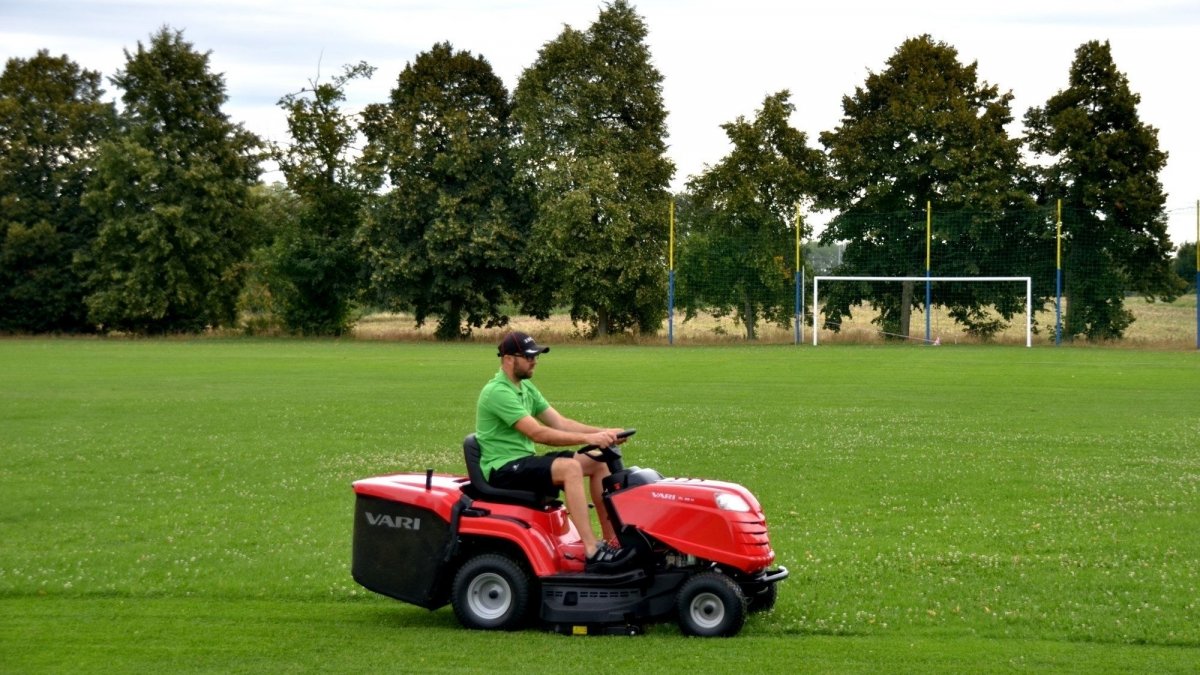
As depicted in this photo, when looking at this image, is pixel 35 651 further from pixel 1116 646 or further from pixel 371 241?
pixel 371 241

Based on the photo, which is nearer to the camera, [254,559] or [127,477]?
[254,559]

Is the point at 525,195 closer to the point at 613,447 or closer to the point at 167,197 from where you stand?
the point at 167,197

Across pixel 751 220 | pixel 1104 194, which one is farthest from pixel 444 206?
pixel 1104 194

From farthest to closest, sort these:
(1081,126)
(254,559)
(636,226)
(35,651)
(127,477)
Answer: (636,226), (1081,126), (127,477), (254,559), (35,651)

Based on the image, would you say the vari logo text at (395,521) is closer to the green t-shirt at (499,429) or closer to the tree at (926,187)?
the green t-shirt at (499,429)

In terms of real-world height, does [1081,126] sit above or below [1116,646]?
above

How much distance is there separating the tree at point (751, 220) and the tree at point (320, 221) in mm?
15344

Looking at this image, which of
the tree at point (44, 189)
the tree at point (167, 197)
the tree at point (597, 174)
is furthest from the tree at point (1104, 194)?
the tree at point (44, 189)

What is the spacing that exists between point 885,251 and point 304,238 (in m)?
25.4

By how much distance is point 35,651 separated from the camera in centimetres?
796

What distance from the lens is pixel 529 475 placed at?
28.4 feet

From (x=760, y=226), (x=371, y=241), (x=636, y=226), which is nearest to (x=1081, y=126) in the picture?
(x=760, y=226)

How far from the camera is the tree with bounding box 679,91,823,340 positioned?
51.8 metres

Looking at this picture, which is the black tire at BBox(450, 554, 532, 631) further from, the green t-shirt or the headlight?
the headlight
